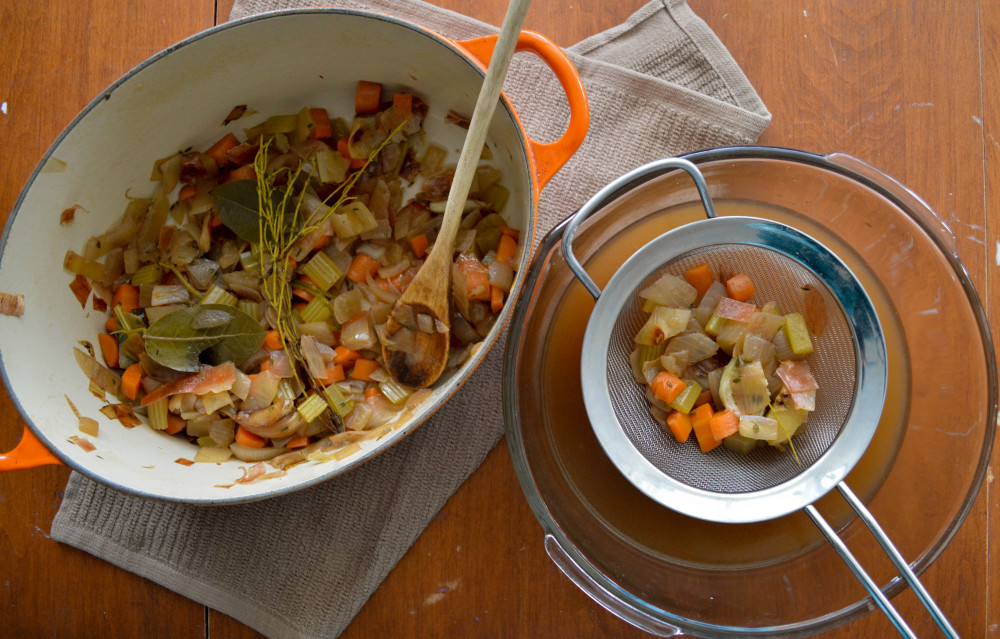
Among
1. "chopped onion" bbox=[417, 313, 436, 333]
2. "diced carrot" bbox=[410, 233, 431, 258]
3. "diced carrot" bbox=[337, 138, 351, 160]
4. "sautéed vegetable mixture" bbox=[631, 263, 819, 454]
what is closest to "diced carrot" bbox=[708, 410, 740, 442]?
Result: "sautéed vegetable mixture" bbox=[631, 263, 819, 454]

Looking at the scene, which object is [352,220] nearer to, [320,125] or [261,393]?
[320,125]

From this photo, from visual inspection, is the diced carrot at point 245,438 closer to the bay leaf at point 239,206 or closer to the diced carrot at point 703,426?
the bay leaf at point 239,206

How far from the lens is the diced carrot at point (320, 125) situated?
1.20 meters

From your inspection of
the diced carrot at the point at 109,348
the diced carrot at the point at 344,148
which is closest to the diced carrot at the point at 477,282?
the diced carrot at the point at 344,148

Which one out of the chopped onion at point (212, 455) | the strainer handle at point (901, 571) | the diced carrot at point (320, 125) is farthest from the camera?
the diced carrot at point (320, 125)

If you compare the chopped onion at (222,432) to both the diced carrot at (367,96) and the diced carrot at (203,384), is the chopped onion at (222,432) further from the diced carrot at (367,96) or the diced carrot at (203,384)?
the diced carrot at (367,96)

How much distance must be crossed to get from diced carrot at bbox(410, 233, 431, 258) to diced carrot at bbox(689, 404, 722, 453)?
1.84 ft

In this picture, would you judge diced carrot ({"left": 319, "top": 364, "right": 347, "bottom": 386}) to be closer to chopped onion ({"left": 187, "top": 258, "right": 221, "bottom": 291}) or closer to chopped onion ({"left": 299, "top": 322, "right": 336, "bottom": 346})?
chopped onion ({"left": 299, "top": 322, "right": 336, "bottom": 346})

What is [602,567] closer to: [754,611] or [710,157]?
[754,611]

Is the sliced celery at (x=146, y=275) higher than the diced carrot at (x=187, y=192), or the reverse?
the diced carrot at (x=187, y=192)

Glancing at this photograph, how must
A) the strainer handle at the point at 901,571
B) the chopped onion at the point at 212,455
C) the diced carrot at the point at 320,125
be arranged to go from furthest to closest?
1. the diced carrot at the point at 320,125
2. the chopped onion at the point at 212,455
3. the strainer handle at the point at 901,571

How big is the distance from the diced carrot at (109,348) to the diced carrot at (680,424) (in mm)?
983

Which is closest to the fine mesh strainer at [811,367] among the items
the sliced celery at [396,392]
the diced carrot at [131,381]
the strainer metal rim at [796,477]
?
the strainer metal rim at [796,477]

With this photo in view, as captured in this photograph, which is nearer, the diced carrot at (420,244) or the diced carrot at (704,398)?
the diced carrot at (704,398)
